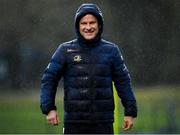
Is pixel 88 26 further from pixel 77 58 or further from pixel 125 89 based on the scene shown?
pixel 125 89

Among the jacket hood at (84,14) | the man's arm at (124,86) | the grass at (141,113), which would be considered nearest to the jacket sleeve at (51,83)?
the jacket hood at (84,14)

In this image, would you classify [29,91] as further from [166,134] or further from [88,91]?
[88,91]

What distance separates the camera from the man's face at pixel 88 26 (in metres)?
4.41

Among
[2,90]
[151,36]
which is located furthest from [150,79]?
[2,90]

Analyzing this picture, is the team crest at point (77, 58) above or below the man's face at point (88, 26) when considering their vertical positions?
below

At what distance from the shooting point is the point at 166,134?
884 centimetres

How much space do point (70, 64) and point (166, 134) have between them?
460cm

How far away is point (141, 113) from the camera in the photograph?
987 centimetres

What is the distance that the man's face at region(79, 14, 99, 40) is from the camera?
4.41m

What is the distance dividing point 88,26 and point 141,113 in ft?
18.2

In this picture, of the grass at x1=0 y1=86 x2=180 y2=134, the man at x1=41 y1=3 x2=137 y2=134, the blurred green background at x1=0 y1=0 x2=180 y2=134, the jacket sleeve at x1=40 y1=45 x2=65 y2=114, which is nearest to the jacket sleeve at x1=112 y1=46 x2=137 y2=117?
the man at x1=41 y1=3 x2=137 y2=134

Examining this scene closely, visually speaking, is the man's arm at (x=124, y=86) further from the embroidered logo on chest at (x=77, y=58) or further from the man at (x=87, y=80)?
the embroidered logo on chest at (x=77, y=58)

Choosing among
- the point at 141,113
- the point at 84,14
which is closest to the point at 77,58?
the point at 84,14

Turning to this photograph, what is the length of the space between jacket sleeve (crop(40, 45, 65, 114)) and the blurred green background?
14.6 ft
